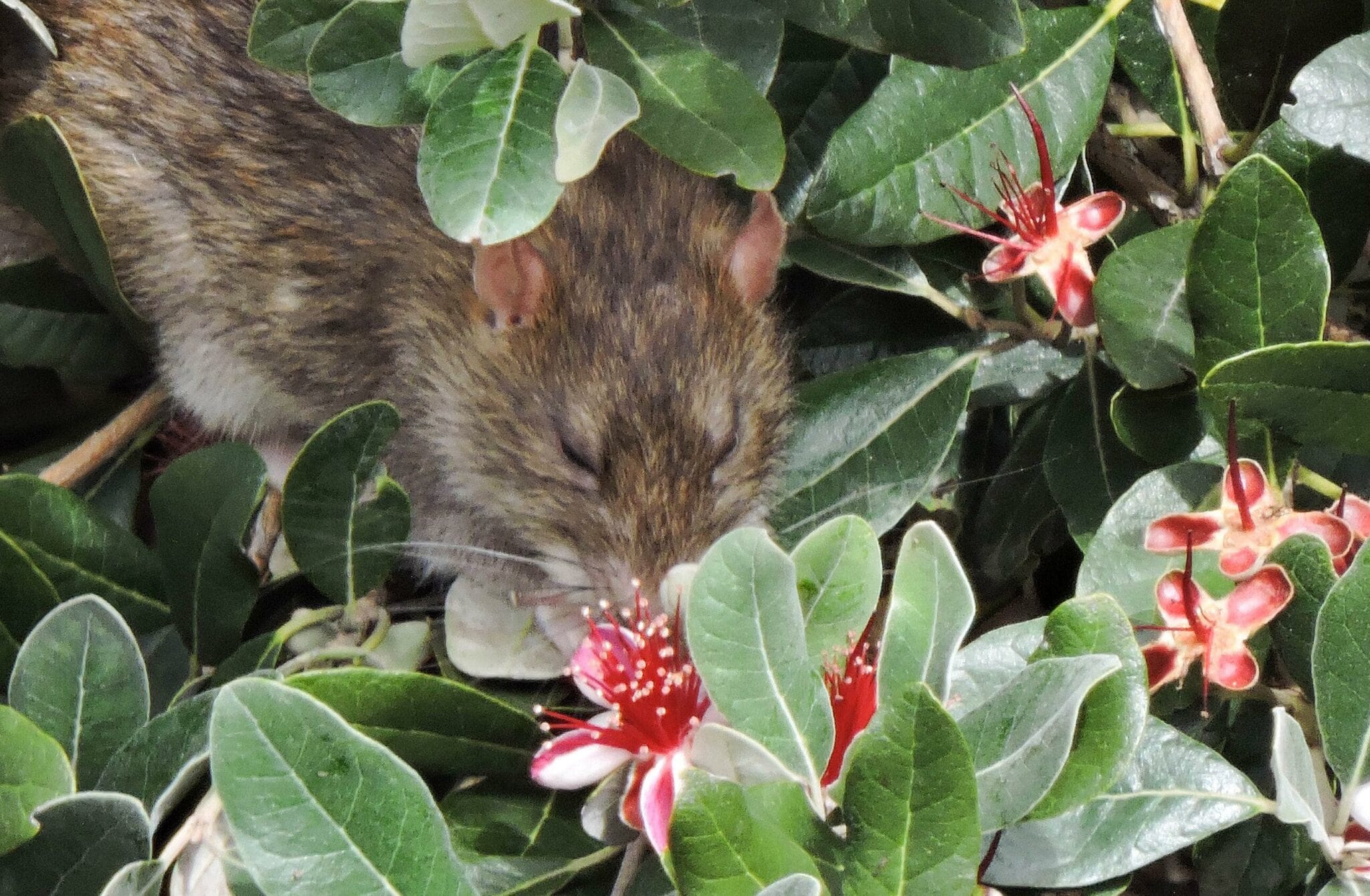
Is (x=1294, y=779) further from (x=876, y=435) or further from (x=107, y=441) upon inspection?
(x=107, y=441)

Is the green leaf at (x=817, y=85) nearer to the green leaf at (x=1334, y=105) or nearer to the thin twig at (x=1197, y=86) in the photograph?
A: the thin twig at (x=1197, y=86)

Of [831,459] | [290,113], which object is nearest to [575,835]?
[831,459]

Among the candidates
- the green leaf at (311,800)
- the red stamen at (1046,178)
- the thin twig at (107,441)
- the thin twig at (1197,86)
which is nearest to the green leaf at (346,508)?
the green leaf at (311,800)

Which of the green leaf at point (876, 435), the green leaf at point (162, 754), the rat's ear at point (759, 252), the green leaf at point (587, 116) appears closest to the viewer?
the green leaf at point (587, 116)

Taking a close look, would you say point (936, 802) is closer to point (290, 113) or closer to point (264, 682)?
point (264, 682)

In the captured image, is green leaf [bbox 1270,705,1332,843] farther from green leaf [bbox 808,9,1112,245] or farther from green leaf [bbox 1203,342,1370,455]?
green leaf [bbox 808,9,1112,245]

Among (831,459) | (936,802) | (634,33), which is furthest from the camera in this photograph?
(831,459)

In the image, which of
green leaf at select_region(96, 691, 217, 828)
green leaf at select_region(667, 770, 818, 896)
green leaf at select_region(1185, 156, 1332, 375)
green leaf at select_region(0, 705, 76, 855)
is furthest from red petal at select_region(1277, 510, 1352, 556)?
green leaf at select_region(0, 705, 76, 855)
